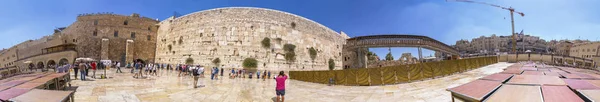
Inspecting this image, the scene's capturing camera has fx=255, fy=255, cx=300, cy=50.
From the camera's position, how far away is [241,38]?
2194cm

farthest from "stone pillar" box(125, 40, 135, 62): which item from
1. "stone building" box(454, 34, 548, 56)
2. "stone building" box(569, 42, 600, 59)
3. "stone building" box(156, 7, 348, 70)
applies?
"stone building" box(454, 34, 548, 56)

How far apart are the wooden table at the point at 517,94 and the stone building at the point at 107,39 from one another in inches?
Answer: 1245

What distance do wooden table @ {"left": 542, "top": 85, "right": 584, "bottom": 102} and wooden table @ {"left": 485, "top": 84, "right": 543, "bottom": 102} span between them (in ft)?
0.13

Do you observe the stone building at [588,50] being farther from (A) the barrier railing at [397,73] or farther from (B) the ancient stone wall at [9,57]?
(B) the ancient stone wall at [9,57]

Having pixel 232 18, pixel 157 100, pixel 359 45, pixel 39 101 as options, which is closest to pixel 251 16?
pixel 232 18

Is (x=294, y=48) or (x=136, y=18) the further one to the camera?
(x=136, y=18)

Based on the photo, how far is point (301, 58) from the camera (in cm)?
2359

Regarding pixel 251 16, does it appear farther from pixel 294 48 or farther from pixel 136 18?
pixel 136 18

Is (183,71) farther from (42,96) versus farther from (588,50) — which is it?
(588,50)

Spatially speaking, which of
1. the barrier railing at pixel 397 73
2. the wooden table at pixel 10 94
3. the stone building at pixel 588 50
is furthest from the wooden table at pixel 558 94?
the stone building at pixel 588 50

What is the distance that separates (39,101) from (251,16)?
67.9ft

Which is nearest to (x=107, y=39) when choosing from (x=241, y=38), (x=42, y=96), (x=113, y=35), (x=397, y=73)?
(x=113, y=35)

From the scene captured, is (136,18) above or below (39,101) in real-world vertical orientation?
above

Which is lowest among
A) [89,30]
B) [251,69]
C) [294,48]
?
[251,69]
